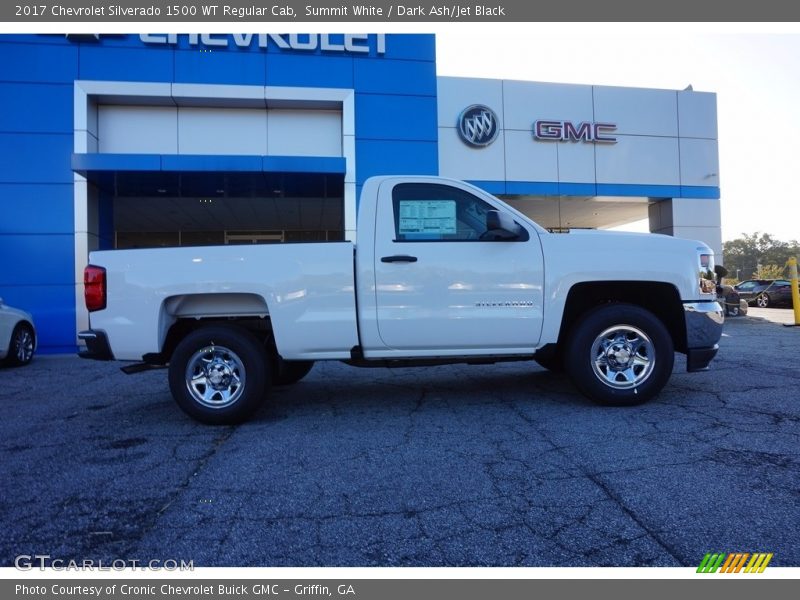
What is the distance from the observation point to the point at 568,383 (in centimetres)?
565

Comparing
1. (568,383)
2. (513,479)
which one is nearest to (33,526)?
(513,479)

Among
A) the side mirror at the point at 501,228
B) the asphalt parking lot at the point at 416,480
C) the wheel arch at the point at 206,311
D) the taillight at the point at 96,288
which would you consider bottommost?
the asphalt parking lot at the point at 416,480

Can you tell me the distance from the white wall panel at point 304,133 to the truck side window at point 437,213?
8.55 metres

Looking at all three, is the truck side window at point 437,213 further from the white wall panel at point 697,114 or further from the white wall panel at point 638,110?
the white wall panel at point 697,114

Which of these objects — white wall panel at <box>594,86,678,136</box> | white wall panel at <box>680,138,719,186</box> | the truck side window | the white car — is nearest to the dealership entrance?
the white car

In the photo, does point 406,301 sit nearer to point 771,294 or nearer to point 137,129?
point 137,129

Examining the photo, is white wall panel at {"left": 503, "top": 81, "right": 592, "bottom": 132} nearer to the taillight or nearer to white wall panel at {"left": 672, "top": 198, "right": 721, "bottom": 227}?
white wall panel at {"left": 672, "top": 198, "right": 721, "bottom": 227}

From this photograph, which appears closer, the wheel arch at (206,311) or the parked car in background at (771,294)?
the wheel arch at (206,311)

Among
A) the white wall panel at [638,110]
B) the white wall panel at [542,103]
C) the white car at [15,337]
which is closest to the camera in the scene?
the white car at [15,337]

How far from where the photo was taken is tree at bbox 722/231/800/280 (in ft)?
258

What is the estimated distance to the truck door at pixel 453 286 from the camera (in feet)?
14.0

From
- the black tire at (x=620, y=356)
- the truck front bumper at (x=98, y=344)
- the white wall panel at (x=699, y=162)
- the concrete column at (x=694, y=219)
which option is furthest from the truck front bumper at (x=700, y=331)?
the white wall panel at (x=699, y=162)

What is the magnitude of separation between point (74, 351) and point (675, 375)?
1166 centimetres

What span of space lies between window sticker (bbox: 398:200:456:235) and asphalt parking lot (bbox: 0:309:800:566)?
65.9 inches
